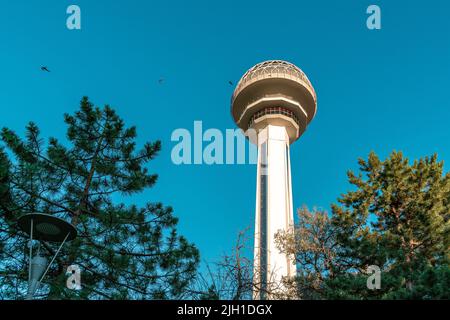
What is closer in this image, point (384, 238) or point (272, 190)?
point (384, 238)

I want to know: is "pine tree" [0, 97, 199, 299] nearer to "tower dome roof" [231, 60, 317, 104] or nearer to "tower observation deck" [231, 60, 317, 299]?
"tower observation deck" [231, 60, 317, 299]

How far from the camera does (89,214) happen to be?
40.8 ft

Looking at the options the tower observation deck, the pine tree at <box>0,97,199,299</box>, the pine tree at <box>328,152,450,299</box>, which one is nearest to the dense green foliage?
the pine tree at <box>328,152,450,299</box>

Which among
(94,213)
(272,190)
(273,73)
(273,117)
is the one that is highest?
(273,73)

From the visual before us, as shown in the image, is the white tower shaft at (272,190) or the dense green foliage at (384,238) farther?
the white tower shaft at (272,190)

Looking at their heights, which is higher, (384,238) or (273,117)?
(273,117)

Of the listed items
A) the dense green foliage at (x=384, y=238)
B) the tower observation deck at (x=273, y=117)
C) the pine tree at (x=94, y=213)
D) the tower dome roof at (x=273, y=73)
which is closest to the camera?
the pine tree at (x=94, y=213)

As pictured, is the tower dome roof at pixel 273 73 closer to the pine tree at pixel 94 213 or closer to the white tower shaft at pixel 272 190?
the white tower shaft at pixel 272 190

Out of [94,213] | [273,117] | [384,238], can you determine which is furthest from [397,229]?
[273,117]

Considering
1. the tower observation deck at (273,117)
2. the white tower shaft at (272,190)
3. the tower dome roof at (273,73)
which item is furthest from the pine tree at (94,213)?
the tower dome roof at (273,73)

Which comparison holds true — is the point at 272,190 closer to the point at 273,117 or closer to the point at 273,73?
the point at 273,117

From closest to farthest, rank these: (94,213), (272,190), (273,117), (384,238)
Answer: (94,213)
(384,238)
(272,190)
(273,117)
